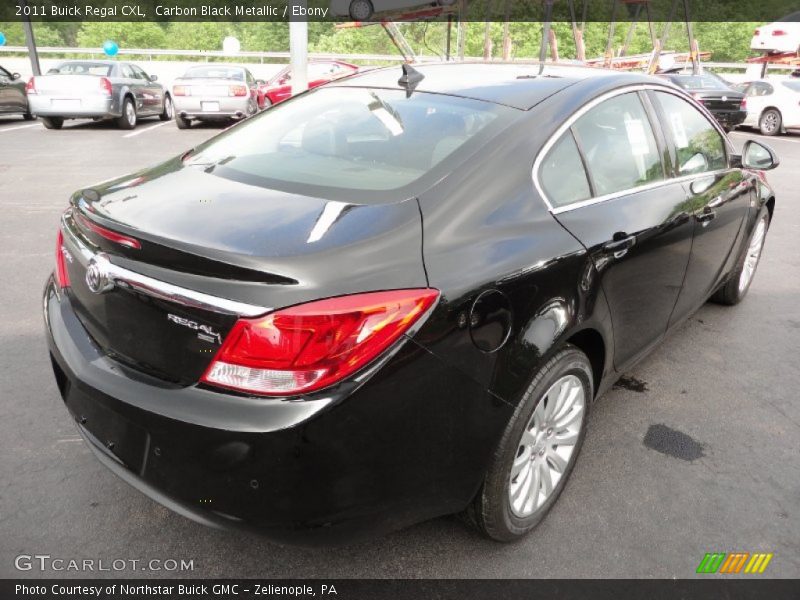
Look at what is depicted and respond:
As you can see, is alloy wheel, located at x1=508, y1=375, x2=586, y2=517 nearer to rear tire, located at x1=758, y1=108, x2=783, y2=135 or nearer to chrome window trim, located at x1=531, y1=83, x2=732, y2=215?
chrome window trim, located at x1=531, y1=83, x2=732, y2=215

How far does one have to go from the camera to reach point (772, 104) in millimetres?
15477

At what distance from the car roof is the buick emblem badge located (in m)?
1.47

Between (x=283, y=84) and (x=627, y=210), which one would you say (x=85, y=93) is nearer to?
(x=283, y=84)

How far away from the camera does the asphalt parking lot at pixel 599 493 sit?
2.21 metres

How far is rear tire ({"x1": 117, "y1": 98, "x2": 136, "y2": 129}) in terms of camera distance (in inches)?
522

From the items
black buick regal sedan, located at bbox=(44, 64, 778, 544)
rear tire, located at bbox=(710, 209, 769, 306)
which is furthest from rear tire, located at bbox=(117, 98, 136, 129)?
rear tire, located at bbox=(710, 209, 769, 306)

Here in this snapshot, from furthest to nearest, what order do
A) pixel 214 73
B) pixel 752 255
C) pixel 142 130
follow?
pixel 214 73, pixel 142 130, pixel 752 255

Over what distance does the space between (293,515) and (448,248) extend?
2.76 ft

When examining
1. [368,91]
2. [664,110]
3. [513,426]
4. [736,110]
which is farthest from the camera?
[736,110]

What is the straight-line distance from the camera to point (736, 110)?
1514cm

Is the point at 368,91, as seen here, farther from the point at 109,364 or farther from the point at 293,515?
the point at 293,515

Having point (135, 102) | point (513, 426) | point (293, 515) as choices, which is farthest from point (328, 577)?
point (135, 102)

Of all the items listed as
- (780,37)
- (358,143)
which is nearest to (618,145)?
(358,143)

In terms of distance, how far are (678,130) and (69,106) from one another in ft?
40.5
